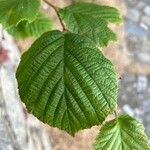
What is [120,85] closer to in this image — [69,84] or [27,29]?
[27,29]

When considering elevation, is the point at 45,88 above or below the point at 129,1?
above

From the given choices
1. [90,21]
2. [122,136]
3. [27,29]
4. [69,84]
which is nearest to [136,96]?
[27,29]

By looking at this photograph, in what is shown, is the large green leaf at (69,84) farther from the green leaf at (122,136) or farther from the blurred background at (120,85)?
the blurred background at (120,85)

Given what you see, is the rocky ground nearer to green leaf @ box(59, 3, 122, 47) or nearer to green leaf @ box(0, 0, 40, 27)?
green leaf @ box(59, 3, 122, 47)

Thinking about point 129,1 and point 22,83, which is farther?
point 129,1

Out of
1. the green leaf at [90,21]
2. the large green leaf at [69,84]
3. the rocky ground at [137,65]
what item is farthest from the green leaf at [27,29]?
the rocky ground at [137,65]

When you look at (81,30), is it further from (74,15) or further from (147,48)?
(147,48)

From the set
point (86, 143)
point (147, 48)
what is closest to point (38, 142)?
point (86, 143)
